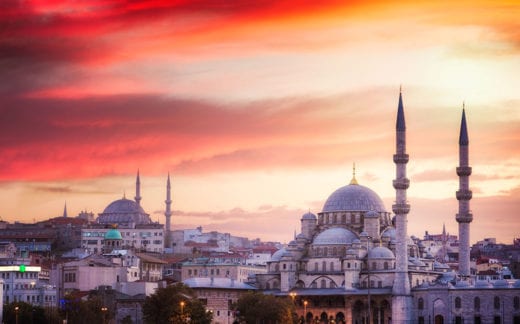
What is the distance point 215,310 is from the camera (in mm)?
89250

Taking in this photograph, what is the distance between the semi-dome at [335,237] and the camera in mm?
90812

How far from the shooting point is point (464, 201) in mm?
85625

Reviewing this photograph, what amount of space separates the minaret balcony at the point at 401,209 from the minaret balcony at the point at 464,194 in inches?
179

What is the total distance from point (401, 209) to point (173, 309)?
51.7 ft

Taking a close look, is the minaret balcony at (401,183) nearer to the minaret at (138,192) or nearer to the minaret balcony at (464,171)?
the minaret balcony at (464,171)

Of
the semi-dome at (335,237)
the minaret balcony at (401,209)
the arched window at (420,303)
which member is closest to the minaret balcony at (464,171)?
the minaret balcony at (401,209)

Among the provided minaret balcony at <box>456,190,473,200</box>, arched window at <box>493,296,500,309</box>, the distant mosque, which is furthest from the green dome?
arched window at <box>493,296,500,309</box>

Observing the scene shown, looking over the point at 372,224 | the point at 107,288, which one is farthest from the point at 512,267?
the point at 107,288

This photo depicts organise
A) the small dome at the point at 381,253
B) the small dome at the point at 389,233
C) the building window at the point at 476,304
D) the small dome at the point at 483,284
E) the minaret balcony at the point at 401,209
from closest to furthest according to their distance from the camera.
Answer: the building window at the point at 476,304, the small dome at the point at 483,284, the minaret balcony at the point at 401,209, the small dome at the point at 381,253, the small dome at the point at 389,233

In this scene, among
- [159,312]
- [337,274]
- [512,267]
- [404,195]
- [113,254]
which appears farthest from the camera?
[512,267]

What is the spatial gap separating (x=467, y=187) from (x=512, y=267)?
37.6 m

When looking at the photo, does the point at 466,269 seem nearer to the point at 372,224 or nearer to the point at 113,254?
the point at 372,224

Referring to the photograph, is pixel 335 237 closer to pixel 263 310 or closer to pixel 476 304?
pixel 476 304

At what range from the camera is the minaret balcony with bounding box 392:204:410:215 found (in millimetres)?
82812
